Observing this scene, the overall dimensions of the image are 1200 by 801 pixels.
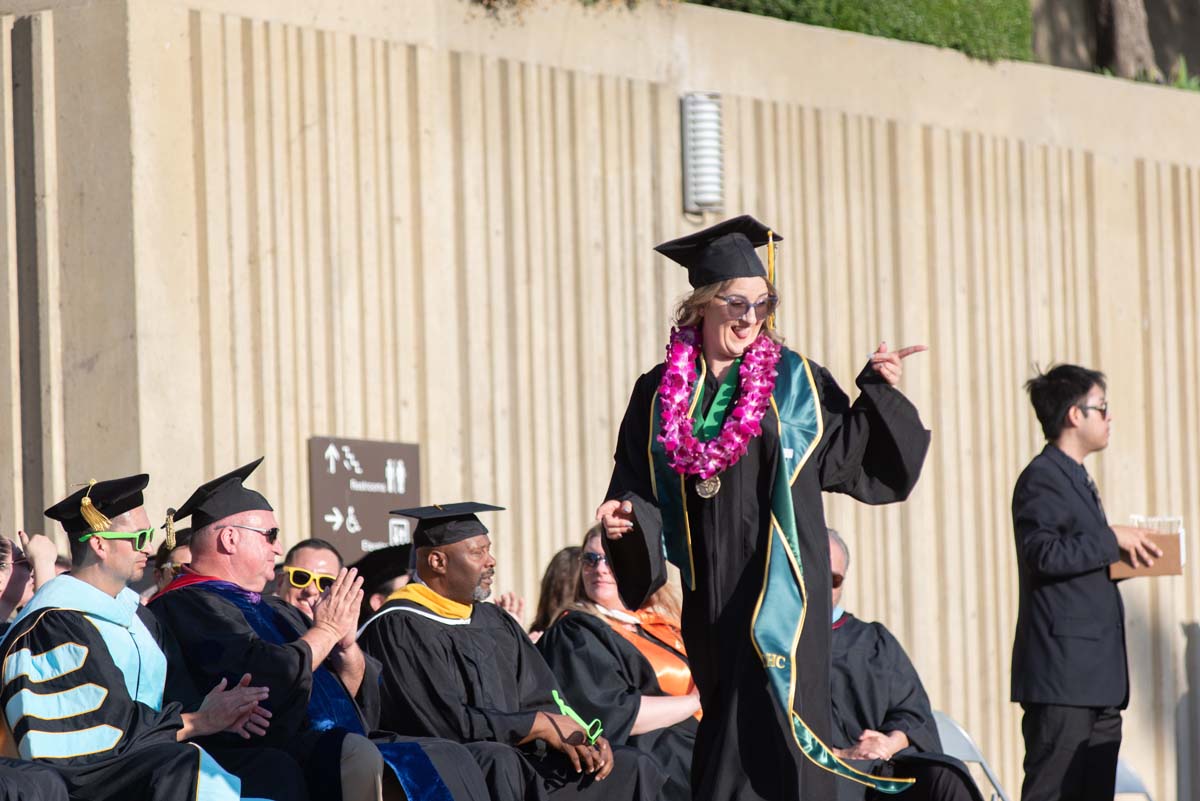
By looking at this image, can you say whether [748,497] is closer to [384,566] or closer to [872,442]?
[872,442]

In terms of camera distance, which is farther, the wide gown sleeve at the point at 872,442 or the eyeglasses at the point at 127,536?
the eyeglasses at the point at 127,536

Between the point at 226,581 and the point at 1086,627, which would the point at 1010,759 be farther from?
the point at 226,581

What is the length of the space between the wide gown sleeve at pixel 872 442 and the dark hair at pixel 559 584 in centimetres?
277

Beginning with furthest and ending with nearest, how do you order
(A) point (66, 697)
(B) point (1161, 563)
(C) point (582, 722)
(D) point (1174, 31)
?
(D) point (1174, 31)
(B) point (1161, 563)
(C) point (582, 722)
(A) point (66, 697)

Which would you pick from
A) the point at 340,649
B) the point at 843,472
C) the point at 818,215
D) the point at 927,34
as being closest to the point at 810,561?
the point at 843,472

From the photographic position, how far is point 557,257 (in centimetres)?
1001

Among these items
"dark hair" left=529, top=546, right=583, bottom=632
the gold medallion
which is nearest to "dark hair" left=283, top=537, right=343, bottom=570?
"dark hair" left=529, top=546, right=583, bottom=632

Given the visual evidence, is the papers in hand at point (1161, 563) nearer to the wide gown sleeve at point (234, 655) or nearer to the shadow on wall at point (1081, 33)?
the wide gown sleeve at point (234, 655)

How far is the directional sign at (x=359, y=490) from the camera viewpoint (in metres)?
8.95

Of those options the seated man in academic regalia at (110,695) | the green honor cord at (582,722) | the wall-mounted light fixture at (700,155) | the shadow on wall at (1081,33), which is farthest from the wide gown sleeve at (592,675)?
the shadow on wall at (1081,33)

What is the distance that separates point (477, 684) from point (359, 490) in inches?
89.4

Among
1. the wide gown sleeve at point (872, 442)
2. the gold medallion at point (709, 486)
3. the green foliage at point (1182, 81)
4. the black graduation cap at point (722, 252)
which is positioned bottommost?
the gold medallion at point (709, 486)

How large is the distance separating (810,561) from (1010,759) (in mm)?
6622

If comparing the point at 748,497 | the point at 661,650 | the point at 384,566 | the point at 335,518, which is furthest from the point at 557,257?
the point at 748,497
